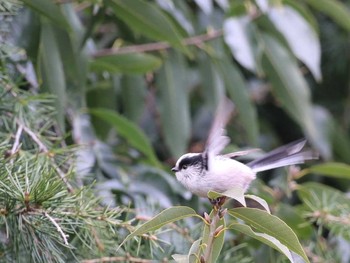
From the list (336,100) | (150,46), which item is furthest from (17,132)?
(336,100)

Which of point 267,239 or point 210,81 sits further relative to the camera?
point 210,81

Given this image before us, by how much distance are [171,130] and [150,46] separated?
0.67 ft

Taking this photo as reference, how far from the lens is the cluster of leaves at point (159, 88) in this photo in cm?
121

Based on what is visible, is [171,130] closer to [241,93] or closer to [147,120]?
[241,93]

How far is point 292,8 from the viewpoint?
170cm

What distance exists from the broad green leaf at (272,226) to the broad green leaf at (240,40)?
775 millimetres

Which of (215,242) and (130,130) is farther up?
(215,242)

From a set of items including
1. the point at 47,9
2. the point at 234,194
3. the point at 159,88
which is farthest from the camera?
the point at 159,88

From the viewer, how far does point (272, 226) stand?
83 cm

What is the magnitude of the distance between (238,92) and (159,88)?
0.67 ft

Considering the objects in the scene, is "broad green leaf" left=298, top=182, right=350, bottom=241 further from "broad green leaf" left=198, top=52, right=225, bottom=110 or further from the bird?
"broad green leaf" left=198, top=52, right=225, bottom=110

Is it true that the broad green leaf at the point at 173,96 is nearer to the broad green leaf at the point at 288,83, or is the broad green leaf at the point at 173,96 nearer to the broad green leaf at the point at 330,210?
the broad green leaf at the point at 288,83

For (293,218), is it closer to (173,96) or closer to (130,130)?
(130,130)

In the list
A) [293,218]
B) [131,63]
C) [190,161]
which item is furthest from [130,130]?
[190,161]
